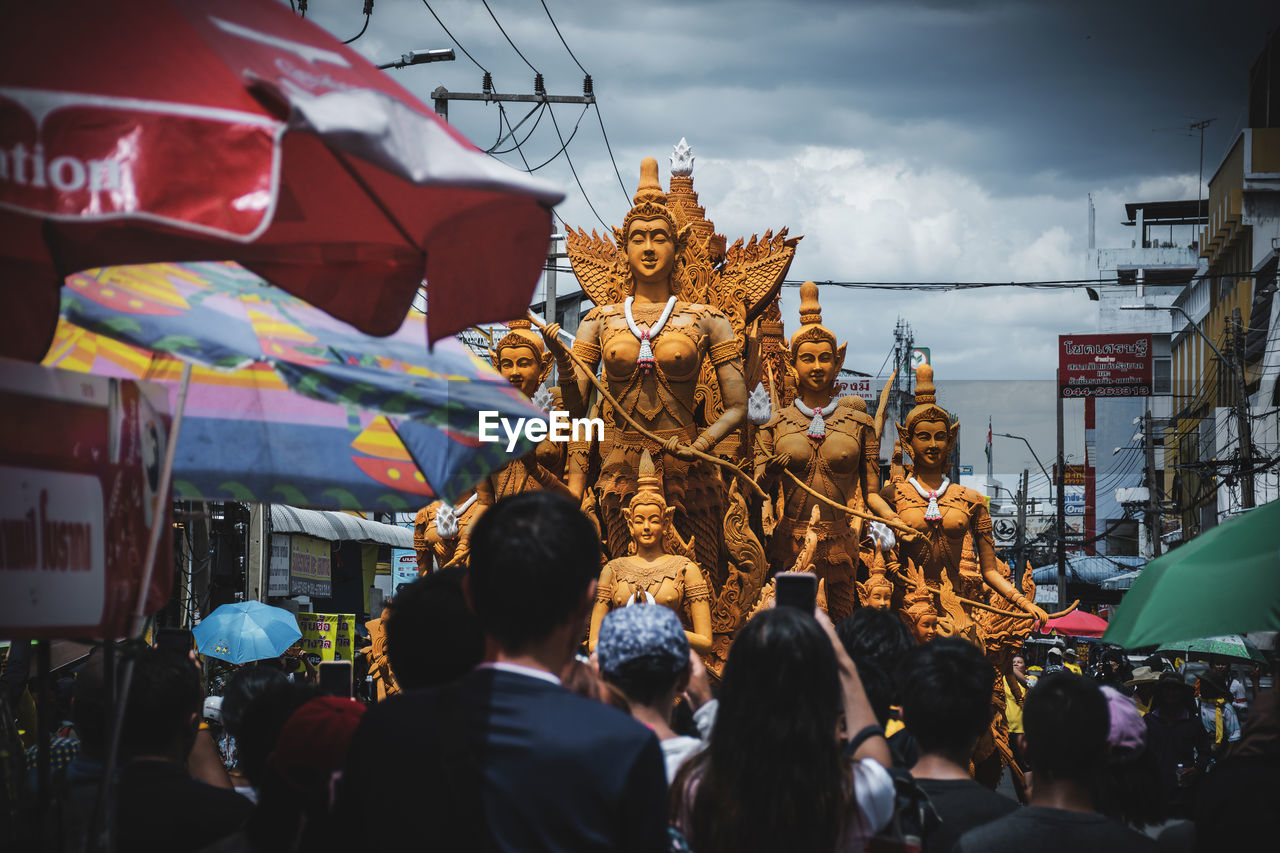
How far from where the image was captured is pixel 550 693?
8.70 feet

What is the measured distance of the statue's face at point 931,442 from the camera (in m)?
11.9

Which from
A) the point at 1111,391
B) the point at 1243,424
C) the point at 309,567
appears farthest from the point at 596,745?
the point at 1111,391

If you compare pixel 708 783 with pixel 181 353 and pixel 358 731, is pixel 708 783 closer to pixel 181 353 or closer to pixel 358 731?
pixel 358 731

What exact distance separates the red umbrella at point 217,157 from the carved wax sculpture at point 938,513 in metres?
9.10

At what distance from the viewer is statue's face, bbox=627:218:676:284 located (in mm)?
10672

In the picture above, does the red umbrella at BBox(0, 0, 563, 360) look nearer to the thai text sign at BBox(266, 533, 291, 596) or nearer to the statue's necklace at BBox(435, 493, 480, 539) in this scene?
the statue's necklace at BBox(435, 493, 480, 539)

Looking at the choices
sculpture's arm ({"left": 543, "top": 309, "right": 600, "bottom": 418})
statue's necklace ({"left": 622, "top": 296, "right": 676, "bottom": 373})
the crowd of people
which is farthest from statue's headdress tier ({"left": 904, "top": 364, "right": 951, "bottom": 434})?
the crowd of people

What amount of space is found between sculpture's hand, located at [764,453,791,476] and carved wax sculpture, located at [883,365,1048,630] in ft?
3.92

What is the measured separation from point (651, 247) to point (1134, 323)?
49.9 metres

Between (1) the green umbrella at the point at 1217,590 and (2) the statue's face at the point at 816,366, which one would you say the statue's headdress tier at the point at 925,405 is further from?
(1) the green umbrella at the point at 1217,590

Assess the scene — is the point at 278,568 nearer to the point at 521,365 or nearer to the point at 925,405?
the point at 521,365

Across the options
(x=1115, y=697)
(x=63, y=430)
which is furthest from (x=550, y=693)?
(x=1115, y=697)

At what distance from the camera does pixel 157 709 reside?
3752 millimetres

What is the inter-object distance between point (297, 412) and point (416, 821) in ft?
8.96
